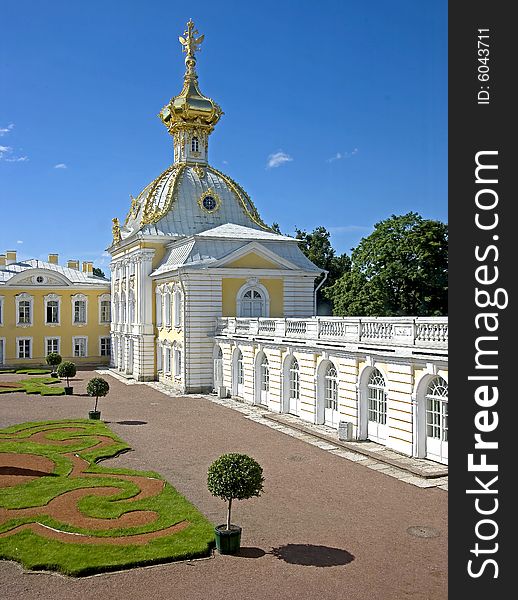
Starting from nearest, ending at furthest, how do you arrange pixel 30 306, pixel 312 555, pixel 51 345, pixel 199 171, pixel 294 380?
pixel 312 555 < pixel 294 380 < pixel 199 171 < pixel 30 306 < pixel 51 345

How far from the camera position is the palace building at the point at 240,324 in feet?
67.4

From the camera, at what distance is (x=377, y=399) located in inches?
885

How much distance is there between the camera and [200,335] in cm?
3697

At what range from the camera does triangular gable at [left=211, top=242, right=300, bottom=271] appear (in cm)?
3728

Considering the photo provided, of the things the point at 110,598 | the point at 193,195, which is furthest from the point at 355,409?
the point at 193,195

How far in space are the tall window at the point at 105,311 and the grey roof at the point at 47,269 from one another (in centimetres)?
168

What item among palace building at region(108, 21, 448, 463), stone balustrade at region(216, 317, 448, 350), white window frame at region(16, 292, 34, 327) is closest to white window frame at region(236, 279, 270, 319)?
palace building at region(108, 21, 448, 463)

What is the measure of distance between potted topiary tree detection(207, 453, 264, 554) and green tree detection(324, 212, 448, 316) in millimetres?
29231

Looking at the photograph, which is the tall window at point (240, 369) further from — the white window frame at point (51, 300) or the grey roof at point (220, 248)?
the white window frame at point (51, 300)

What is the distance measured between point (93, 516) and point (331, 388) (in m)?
12.6

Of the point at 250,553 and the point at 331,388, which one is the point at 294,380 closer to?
the point at 331,388

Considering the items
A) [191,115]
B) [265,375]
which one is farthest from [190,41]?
[265,375]

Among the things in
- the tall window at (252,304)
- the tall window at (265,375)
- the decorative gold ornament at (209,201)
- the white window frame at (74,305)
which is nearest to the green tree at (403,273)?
the tall window at (252,304)

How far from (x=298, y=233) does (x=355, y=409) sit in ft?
159
